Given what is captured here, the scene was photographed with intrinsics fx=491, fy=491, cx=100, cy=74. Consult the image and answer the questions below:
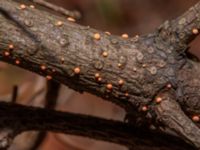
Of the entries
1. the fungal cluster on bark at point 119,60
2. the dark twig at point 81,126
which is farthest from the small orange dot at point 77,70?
the dark twig at point 81,126

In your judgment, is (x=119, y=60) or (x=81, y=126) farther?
(x=81, y=126)

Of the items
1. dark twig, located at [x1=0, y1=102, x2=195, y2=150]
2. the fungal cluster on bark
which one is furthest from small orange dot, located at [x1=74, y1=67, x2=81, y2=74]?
dark twig, located at [x1=0, y1=102, x2=195, y2=150]

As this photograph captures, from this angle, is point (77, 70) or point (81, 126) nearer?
point (77, 70)

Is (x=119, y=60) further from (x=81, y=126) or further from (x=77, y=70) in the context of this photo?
(x=81, y=126)

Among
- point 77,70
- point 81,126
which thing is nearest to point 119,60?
point 77,70

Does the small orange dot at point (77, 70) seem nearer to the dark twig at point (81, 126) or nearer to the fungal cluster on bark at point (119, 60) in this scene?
the fungal cluster on bark at point (119, 60)

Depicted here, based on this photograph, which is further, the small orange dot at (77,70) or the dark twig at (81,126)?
the dark twig at (81,126)

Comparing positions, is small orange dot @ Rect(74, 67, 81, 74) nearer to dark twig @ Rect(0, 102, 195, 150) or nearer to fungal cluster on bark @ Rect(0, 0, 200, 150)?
fungal cluster on bark @ Rect(0, 0, 200, 150)

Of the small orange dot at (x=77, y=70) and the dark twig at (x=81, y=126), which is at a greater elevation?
the small orange dot at (x=77, y=70)

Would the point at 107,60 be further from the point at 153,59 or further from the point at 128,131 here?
the point at 128,131

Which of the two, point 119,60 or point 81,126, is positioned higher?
point 119,60
